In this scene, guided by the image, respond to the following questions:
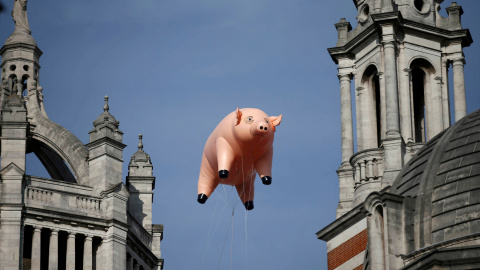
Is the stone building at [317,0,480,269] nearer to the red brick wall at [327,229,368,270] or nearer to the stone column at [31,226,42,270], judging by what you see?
the red brick wall at [327,229,368,270]

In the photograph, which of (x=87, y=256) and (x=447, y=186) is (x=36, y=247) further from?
(x=447, y=186)

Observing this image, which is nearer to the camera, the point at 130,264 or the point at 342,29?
the point at 130,264

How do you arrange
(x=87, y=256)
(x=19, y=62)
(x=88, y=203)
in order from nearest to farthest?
(x=87, y=256), (x=88, y=203), (x=19, y=62)

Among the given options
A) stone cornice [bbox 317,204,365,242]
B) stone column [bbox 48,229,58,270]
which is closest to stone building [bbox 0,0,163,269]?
stone column [bbox 48,229,58,270]

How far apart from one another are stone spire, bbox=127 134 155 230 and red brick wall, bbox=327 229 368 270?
1097 centimetres

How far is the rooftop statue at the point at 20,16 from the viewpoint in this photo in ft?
227

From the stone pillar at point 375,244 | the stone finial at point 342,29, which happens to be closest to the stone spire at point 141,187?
the stone finial at point 342,29

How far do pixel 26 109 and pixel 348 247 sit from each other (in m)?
14.3

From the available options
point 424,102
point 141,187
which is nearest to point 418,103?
point 424,102

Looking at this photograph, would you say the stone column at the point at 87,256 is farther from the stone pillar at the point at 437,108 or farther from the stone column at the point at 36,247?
the stone pillar at the point at 437,108

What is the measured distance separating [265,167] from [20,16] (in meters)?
22.1

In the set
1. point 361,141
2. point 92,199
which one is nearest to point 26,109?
point 92,199

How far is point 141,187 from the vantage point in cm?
6656

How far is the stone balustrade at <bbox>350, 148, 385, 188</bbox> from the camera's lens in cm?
5894
